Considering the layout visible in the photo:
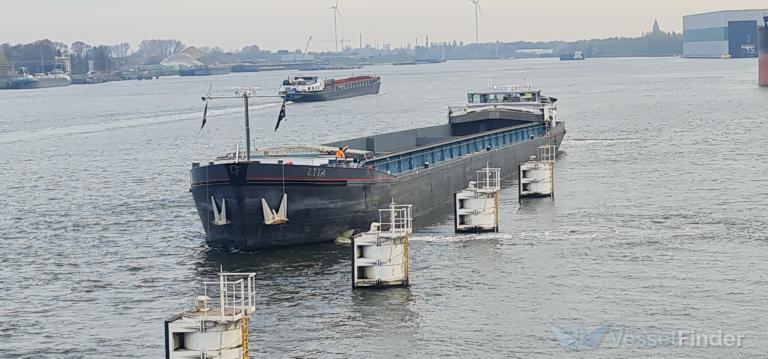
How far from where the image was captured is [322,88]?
133000 mm

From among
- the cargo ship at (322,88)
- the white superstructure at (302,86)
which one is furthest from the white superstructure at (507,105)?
the white superstructure at (302,86)

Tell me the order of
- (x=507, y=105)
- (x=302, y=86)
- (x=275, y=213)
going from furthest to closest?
(x=302, y=86)
(x=507, y=105)
(x=275, y=213)

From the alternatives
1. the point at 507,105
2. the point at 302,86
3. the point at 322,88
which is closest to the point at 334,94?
the point at 322,88

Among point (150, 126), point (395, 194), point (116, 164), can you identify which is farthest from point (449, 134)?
point (150, 126)

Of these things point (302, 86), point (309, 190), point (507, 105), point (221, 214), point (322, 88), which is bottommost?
point (221, 214)

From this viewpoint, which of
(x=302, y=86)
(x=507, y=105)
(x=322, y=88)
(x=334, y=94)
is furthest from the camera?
(x=334, y=94)

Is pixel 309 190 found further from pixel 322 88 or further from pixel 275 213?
pixel 322 88

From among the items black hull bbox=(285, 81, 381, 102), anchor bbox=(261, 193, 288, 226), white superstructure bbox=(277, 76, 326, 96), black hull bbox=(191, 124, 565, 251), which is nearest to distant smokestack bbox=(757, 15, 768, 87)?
black hull bbox=(285, 81, 381, 102)

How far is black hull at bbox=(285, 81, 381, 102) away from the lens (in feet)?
424

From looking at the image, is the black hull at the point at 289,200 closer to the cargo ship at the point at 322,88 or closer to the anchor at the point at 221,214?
the anchor at the point at 221,214

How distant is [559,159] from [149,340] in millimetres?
35887

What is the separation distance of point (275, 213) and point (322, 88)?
101818mm

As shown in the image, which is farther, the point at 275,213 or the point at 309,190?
the point at 309,190

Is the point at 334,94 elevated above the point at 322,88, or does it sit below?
below
